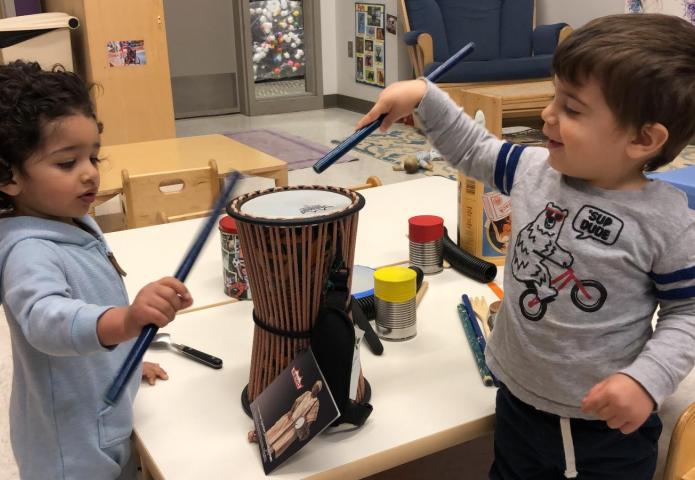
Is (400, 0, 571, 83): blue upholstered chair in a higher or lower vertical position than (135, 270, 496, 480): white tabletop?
higher

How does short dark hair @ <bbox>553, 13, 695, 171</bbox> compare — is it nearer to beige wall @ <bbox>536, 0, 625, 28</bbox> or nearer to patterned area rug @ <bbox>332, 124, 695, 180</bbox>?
patterned area rug @ <bbox>332, 124, 695, 180</bbox>

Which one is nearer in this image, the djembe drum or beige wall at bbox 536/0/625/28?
the djembe drum

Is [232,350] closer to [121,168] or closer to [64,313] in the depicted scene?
[64,313]

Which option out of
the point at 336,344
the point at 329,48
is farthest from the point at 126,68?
the point at 336,344

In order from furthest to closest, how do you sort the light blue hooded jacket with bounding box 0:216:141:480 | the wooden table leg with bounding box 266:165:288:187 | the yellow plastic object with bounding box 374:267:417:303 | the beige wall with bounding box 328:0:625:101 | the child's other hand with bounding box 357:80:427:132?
the beige wall with bounding box 328:0:625:101 → the wooden table leg with bounding box 266:165:288:187 → the yellow plastic object with bounding box 374:267:417:303 → the child's other hand with bounding box 357:80:427:132 → the light blue hooded jacket with bounding box 0:216:141:480

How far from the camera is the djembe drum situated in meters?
0.80

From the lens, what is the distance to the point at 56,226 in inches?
33.0

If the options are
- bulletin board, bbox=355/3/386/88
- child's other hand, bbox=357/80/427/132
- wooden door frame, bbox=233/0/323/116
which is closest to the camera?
child's other hand, bbox=357/80/427/132

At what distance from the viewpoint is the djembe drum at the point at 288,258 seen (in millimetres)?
802

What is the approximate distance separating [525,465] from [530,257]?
9.5 inches

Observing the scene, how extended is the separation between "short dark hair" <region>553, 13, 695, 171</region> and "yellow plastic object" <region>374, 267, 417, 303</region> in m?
0.37

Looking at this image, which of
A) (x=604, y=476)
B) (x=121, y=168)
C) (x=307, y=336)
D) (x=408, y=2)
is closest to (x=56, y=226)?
(x=307, y=336)

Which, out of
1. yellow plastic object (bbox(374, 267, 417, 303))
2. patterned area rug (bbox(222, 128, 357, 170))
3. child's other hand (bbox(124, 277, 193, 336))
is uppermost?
child's other hand (bbox(124, 277, 193, 336))

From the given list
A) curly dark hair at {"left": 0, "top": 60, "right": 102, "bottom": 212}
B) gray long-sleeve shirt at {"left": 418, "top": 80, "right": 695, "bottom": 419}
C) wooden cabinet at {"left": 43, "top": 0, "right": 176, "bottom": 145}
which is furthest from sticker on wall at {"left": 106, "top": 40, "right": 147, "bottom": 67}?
gray long-sleeve shirt at {"left": 418, "top": 80, "right": 695, "bottom": 419}
